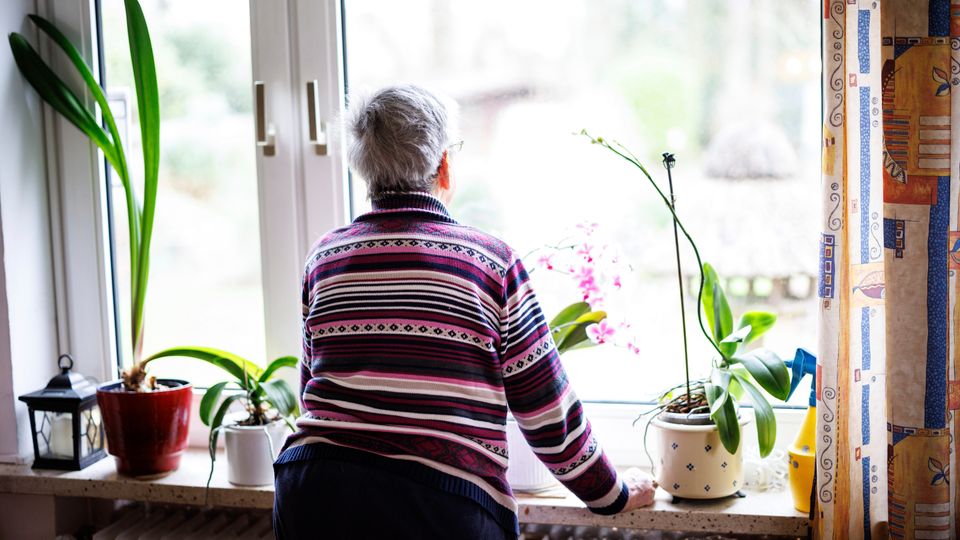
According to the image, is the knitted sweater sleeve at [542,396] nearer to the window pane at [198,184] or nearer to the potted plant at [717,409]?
the potted plant at [717,409]

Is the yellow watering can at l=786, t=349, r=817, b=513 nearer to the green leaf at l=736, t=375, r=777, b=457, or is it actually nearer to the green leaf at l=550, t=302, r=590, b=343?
the green leaf at l=736, t=375, r=777, b=457

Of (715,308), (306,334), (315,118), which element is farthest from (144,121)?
(715,308)

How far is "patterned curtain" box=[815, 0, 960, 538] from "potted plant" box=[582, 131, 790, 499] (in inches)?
4.8

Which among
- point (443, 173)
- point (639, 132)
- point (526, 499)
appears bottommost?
point (526, 499)

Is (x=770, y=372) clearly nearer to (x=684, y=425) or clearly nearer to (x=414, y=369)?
(x=684, y=425)

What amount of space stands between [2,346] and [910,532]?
1.97m

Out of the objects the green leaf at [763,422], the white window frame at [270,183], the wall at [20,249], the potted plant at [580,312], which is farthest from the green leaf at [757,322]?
the wall at [20,249]

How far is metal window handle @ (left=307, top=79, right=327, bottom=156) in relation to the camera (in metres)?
2.00

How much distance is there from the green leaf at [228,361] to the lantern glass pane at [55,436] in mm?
275

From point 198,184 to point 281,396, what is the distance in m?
0.63

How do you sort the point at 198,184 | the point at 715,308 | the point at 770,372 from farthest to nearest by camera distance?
the point at 198,184, the point at 715,308, the point at 770,372

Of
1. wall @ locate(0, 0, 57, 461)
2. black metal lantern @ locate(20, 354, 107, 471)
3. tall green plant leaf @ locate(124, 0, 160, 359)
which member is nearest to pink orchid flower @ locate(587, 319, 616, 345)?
tall green plant leaf @ locate(124, 0, 160, 359)

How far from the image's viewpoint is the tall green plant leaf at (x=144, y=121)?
1.93 metres

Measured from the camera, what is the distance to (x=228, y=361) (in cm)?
192
